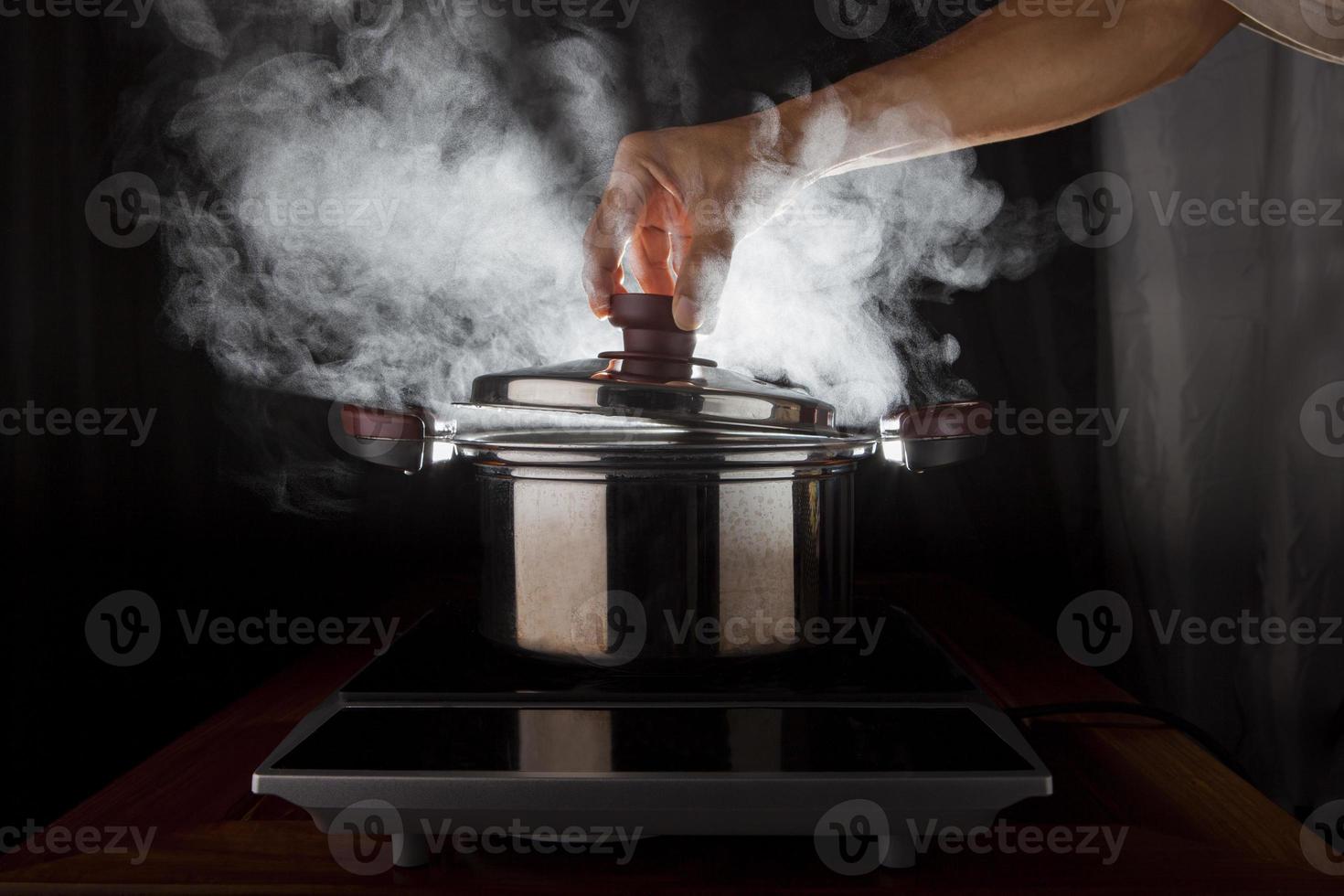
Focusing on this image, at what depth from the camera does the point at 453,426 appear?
2.89ft

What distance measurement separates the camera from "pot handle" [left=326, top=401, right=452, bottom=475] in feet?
2.59

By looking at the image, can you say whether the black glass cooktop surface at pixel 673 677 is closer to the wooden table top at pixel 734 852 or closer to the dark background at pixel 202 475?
the wooden table top at pixel 734 852

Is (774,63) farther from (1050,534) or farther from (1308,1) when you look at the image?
(1050,534)

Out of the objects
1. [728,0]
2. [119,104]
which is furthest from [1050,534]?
[119,104]
